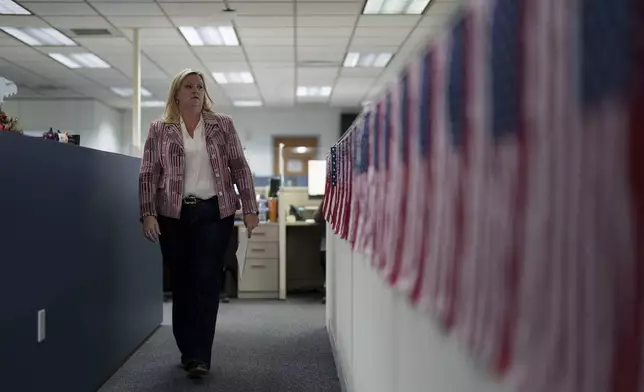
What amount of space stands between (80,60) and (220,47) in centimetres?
184

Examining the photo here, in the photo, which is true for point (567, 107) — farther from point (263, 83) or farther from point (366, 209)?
point (263, 83)

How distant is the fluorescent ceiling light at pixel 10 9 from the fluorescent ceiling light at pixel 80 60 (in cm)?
160

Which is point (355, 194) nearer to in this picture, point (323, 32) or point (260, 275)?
point (260, 275)

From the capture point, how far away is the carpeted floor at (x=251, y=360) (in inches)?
98.3

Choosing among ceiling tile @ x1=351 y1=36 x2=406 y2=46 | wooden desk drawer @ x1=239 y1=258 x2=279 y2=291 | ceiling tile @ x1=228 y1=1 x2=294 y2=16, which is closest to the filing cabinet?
wooden desk drawer @ x1=239 y1=258 x2=279 y2=291

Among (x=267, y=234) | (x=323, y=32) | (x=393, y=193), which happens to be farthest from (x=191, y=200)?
(x=323, y=32)

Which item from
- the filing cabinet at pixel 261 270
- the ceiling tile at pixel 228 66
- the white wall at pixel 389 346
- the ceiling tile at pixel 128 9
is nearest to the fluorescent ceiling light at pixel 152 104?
the ceiling tile at pixel 228 66

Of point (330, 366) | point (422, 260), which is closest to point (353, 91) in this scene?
point (330, 366)

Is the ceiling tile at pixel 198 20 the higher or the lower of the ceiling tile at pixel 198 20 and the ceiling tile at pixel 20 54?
the higher

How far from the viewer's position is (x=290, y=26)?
6.05m

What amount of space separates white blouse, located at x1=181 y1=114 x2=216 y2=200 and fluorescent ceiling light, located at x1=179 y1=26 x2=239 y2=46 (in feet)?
12.5

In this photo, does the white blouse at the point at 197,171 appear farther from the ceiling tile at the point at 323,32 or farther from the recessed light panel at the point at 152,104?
the recessed light panel at the point at 152,104

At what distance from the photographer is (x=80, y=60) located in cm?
749

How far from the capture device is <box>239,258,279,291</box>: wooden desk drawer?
16.1 feet
